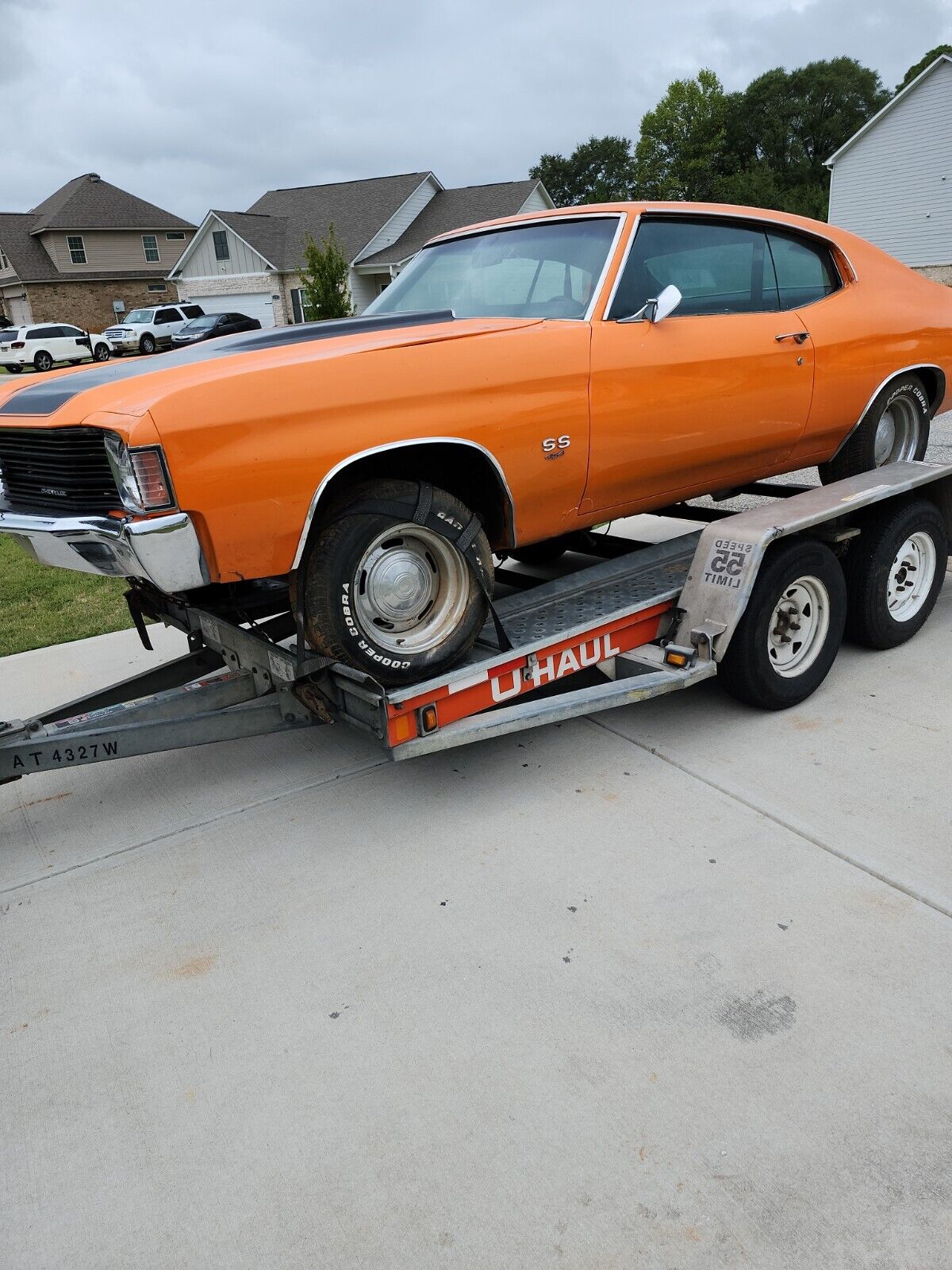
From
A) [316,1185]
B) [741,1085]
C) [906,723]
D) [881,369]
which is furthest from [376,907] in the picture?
[881,369]

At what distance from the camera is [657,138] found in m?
59.8

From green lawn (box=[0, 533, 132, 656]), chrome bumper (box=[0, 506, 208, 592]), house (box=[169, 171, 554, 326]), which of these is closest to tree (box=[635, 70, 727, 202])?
house (box=[169, 171, 554, 326])

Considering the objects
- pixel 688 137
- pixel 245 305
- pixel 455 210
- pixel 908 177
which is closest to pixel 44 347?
pixel 245 305

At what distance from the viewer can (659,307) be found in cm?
354

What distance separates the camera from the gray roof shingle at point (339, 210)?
118 ft

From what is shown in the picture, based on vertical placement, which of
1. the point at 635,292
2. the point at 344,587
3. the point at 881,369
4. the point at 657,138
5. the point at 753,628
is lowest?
the point at 753,628

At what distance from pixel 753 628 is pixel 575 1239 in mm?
2362

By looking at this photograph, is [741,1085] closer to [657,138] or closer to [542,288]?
[542,288]

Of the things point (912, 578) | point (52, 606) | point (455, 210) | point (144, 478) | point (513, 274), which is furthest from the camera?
point (455, 210)

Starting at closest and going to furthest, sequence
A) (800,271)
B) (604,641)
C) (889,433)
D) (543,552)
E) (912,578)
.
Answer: (604,641) < (800,271) < (912,578) < (889,433) < (543,552)

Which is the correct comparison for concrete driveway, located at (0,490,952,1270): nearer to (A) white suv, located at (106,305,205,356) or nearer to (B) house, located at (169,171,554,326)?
(A) white suv, located at (106,305,205,356)

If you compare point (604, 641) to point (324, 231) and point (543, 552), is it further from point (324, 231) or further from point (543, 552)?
point (324, 231)

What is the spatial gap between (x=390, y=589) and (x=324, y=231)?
37.5 metres

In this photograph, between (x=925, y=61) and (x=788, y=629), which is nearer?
(x=788, y=629)
